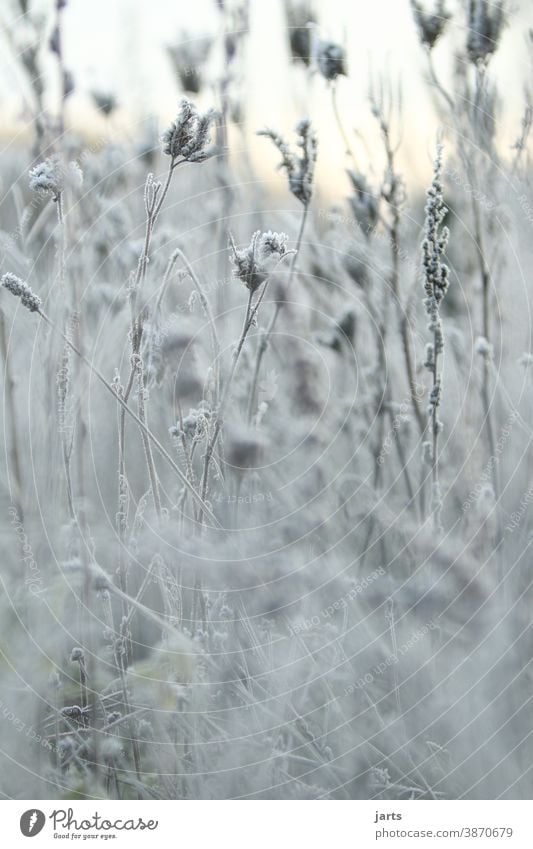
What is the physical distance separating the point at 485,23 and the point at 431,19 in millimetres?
48

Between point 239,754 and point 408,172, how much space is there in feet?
1.77

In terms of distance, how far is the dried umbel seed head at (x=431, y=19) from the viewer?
2.39ft

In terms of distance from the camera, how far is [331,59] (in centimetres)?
73

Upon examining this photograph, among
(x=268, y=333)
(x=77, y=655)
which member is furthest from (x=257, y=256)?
(x=77, y=655)

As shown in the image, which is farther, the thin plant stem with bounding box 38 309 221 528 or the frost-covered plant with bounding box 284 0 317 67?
the frost-covered plant with bounding box 284 0 317 67

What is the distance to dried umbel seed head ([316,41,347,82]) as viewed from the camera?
73cm

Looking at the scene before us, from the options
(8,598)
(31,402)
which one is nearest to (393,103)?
(31,402)

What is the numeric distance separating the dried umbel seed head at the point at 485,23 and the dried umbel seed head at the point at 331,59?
12 centimetres

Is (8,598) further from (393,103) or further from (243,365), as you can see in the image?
(393,103)

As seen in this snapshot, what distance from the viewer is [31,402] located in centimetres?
74
